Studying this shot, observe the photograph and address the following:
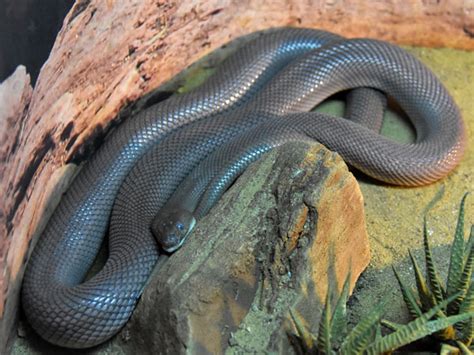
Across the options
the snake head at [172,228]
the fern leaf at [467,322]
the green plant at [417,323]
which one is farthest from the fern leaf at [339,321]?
the snake head at [172,228]

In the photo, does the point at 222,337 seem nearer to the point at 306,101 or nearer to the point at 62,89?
the point at 62,89

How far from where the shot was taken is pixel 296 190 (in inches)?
100

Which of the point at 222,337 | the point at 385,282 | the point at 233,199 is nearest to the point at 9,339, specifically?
the point at 222,337

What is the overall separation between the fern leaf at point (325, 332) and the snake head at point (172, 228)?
0.95 metres

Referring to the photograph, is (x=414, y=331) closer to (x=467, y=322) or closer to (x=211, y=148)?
(x=467, y=322)

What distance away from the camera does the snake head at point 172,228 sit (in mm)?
2910

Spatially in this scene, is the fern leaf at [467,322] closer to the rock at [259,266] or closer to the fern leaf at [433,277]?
the fern leaf at [433,277]

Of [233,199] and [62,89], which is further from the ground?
[62,89]

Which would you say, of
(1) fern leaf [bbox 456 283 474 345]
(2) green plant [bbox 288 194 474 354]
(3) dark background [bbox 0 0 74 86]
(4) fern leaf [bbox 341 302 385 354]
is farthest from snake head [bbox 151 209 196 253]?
(1) fern leaf [bbox 456 283 474 345]

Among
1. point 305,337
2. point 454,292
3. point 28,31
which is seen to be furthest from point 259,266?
point 28,31

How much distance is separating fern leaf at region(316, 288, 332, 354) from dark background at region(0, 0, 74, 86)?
1341mm

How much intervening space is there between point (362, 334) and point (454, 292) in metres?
0.50

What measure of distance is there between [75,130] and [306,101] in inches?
51.4

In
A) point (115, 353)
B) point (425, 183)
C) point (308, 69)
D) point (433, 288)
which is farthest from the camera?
point (308, 69)
